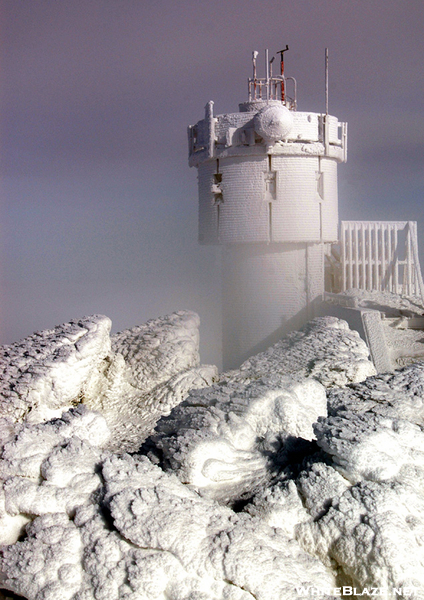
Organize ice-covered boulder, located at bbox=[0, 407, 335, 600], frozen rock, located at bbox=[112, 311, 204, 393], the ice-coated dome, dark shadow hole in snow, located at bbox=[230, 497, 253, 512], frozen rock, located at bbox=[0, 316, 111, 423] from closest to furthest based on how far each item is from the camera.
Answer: ice-covered boulder, located at bbox=[0, 407, 335, 600]
dark shadow hole in snow, located at bbox=[230, 497, 253, 512]
frozen rock, located at bbox=[0, 316, 111, 423]
frozen rock, located at bbox=[112, 311, 204, 393]
the ice-coated dome

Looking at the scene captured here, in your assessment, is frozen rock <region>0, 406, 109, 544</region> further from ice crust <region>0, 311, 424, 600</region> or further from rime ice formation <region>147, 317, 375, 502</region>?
rime ice formation <region>147, 317, 375, 502</region>

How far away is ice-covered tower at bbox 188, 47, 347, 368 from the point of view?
8414 millimetres

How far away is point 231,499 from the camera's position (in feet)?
9.24

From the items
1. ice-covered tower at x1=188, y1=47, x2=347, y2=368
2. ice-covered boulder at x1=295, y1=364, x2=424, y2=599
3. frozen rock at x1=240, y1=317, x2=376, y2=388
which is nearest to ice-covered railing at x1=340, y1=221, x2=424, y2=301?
ice-covered tower at x1=188, y1=47, x2=347, y2=368

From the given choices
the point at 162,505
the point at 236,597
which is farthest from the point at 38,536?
the point at 236,597

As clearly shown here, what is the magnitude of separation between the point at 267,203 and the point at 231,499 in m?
6.20

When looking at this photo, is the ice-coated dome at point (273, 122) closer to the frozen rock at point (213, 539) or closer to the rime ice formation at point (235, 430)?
the rime ice formation at point (235, 430)

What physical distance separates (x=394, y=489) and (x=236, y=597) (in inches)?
31.3

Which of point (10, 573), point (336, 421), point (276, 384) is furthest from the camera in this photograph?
point (276, 384)

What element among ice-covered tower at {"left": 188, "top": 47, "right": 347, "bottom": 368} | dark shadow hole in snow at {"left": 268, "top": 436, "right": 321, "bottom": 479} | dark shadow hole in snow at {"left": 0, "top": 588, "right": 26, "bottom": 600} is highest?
ice-covered tower at {"left": 188, "top": 47, "right": 347, "bottom": 368}

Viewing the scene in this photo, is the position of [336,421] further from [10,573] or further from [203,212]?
[203,212]

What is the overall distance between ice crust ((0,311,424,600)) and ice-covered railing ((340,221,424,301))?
6.56 metres

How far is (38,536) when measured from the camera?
2379mm

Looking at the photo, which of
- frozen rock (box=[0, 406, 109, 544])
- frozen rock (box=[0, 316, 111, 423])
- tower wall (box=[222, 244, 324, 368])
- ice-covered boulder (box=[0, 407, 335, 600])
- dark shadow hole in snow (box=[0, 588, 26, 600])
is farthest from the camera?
tower wall (box=[222, 244, 324, 368])
